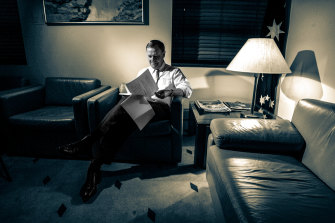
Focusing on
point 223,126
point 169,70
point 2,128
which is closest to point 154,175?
point 223,126

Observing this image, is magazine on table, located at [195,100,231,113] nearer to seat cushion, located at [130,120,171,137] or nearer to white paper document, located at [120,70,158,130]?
seat cushion, located at [130,120,171,137]

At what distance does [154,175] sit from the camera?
1.89m

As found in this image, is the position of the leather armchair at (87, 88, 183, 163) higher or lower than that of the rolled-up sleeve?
lower

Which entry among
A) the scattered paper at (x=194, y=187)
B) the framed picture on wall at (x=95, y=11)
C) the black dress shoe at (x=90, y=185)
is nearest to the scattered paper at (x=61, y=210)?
the black dress shoe at (x=90, y=185)

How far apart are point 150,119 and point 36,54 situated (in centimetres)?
201

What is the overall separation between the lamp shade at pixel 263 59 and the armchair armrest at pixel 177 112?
1.95 feet

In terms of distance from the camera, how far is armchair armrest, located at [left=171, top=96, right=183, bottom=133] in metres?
1.87

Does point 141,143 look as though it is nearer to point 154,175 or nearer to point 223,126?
point 154,175

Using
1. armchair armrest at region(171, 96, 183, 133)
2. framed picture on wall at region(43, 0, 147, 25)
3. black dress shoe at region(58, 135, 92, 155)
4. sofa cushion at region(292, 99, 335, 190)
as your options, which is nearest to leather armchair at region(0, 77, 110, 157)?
black dress shoe at region(58, 135, 92, 155)

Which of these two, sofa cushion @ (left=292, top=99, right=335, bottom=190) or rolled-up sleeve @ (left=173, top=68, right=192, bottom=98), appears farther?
rolled-up sleeve @ (left=173, top=68, right=192, bottom=98)

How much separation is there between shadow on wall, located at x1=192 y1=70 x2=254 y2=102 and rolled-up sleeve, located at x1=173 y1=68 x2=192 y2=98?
22.6 inches

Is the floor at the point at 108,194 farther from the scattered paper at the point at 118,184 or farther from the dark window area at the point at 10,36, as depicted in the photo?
the dark window area at the point at 10,36

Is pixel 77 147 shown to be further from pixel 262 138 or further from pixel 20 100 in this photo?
pixel 262 138

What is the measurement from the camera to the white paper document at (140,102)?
5.71 ft
